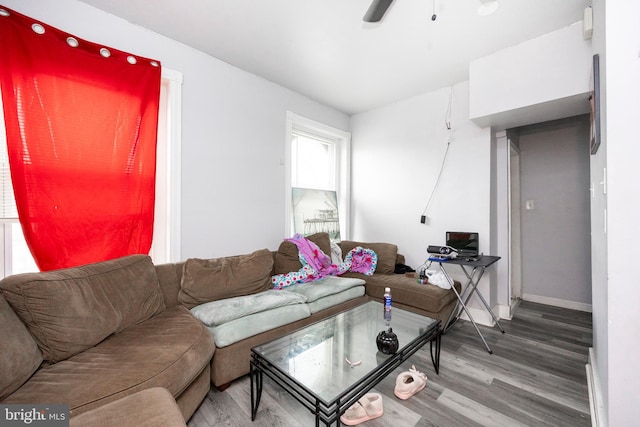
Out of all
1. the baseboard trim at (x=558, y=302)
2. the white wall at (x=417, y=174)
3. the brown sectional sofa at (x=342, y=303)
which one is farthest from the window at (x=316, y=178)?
the baseboard trim at (x=558, y=302)

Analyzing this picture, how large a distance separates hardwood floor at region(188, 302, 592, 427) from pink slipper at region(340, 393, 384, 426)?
0.04 metres

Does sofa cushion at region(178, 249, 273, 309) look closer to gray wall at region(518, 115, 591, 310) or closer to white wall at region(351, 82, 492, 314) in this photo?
white wall at region(351, 82, 492, 314)

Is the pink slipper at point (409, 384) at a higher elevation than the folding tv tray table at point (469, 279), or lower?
lower

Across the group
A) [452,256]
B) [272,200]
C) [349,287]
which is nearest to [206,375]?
[349,287]

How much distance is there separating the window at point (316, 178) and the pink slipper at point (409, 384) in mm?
1997

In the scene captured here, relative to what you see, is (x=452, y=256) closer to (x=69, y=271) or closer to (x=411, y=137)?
(x=411, y=137)

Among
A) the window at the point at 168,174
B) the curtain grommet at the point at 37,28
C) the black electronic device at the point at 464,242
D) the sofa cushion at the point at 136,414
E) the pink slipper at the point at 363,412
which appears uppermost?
the curtain grommet at the point at 37,28

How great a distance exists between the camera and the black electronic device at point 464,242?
289 centimetres

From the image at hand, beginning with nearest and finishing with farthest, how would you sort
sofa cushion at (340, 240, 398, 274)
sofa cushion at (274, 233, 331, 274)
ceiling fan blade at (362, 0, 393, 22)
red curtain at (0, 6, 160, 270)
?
ceiling fan blade at (362, 0, 393, 22) < red curtain at (0, 6, 160, 270) < sofa cushion at (274, 233, 331, 274) < sofa cushion at (340, 240, 398, 274)

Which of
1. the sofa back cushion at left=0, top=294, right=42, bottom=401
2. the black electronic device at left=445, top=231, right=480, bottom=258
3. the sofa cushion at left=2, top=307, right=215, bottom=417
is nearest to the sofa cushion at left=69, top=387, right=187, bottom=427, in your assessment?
the sofa cushion at left=2, top=307, right=215, bottom=417

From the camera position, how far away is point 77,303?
1482 mm

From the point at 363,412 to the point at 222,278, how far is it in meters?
1.43

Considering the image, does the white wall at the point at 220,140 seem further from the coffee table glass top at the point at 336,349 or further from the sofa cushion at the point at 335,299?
the coffee table glass top at the point at 336,349

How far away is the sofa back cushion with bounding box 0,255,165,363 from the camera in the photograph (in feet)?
4.43
